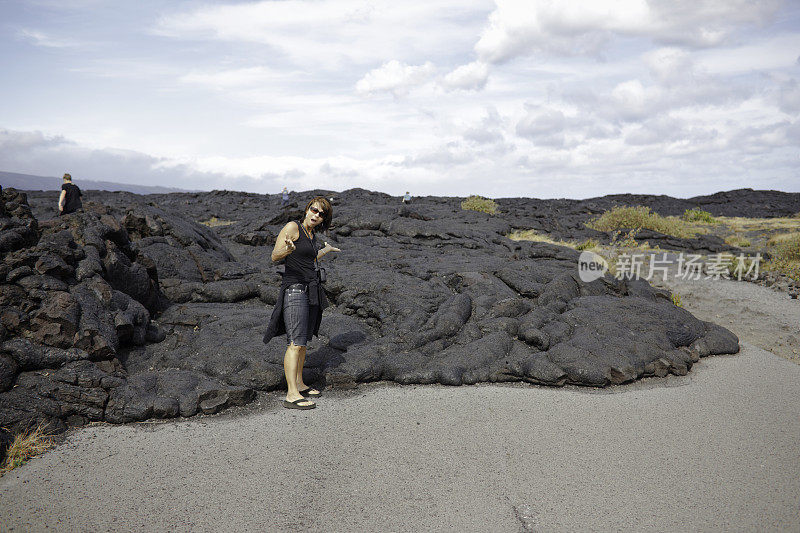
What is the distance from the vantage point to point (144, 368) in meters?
6.80

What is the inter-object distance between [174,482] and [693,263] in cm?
1859

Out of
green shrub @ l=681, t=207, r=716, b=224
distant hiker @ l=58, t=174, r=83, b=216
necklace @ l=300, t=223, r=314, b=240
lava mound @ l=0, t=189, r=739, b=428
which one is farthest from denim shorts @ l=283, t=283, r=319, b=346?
green shrub @ l=681, t=207, r=716, b=224

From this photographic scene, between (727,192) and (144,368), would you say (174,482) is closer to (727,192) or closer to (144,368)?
(144,368)

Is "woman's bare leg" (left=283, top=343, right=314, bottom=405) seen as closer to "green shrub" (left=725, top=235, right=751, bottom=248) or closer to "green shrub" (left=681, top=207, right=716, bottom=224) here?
"green shrub" (left=725, top=235, right=751, bottom=248)

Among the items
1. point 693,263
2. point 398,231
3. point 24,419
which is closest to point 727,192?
point 693,263

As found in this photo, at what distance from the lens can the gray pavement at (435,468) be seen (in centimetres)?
401

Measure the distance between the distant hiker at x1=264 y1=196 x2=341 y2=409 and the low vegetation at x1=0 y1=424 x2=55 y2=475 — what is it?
2.44 m

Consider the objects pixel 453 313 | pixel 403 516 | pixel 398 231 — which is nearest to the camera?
pixel 403 516

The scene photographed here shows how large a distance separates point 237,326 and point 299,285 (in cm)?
Result: 253

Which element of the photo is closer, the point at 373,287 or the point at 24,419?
the point at 24,419

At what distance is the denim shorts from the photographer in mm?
5871

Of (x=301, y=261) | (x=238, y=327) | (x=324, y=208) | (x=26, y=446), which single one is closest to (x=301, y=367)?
(x=301, y=261)

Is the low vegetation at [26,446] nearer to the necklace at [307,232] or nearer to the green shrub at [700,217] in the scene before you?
the necklace at [307,232]

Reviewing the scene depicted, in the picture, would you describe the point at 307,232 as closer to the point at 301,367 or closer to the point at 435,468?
the point at 301,367
